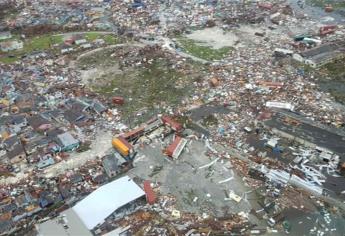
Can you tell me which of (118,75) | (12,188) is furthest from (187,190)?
(118,75)

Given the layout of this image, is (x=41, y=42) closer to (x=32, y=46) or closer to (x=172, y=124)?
(x=32, y=46)

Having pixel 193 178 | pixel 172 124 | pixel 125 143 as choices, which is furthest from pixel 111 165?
pixel 172 124

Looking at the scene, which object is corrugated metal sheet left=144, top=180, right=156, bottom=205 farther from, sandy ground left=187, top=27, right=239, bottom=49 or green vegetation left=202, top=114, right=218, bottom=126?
sandy ground left=187, top=27, right=239, bottom=49

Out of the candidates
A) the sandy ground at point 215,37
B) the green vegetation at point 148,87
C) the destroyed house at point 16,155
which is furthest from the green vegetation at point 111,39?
the destroyed house at point 16,155

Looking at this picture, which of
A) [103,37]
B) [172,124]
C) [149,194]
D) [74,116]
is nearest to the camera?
[149,194]

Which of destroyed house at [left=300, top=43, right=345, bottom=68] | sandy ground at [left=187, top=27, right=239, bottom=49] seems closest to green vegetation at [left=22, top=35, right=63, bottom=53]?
sandy ground at [left=187, top=27, right=239, bottom=49]

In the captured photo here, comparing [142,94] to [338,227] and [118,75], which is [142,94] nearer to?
[118,75]
